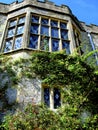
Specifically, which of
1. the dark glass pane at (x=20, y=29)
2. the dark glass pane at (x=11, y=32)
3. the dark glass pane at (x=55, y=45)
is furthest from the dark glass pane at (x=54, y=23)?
the dark glass pane at (x=11, y=32)

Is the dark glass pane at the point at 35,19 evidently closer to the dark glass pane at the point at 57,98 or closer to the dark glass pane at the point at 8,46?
the dark glass pane at the point at 8,46

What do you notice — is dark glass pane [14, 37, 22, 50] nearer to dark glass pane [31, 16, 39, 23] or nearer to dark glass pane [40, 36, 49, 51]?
dark glass pane [40, 36, 49, 51]

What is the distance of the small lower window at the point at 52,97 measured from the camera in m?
7.23

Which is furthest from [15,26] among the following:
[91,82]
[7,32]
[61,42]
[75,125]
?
[75,125]

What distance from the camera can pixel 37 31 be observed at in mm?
9445

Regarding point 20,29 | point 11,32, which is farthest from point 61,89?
point 11,32

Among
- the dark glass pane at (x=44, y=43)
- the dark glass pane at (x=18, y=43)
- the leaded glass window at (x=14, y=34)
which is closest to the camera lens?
the dark glass pane at (x=44, y=43)

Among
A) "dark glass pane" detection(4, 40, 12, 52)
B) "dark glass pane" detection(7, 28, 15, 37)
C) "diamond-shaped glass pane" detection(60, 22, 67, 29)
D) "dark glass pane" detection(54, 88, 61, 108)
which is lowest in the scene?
"dark glass pane" detection(54, 88, 61, 108)

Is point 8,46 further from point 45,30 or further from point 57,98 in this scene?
point 57,98

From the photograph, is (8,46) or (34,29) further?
(34,29)

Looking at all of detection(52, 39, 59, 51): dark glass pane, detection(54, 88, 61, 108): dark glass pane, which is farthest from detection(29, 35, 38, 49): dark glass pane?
detection(54, 88, 61, 108): dark glass pane

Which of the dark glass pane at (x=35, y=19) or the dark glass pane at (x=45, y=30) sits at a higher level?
the dark glass pane at (x=35, y=19)

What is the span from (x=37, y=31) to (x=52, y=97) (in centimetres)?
329

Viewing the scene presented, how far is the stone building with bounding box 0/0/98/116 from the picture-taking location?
8281 mm
